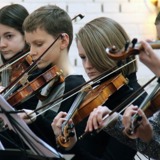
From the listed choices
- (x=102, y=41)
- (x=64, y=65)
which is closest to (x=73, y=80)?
(x=64, y=65)

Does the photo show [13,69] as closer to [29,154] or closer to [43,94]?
[43,94]

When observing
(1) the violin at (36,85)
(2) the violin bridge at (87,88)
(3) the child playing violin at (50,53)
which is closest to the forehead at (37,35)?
(3) the child playing violin at (50,53)

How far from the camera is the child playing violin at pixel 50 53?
7.32 ft

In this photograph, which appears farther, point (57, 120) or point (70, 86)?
point (70, 86)

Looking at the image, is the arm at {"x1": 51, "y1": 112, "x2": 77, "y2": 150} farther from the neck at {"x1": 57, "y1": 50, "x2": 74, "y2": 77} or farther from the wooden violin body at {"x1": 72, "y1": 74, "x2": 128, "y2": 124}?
the neck at {"x1": 57, "y1": 50, "x2": 74, "y2": 77}

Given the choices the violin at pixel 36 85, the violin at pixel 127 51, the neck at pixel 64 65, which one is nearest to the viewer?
the violin at pixel 127 51

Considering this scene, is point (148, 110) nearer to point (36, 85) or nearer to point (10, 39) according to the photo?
point (36, 85)

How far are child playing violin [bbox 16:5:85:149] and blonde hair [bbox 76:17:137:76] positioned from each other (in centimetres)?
14

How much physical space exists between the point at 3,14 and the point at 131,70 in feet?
2.70

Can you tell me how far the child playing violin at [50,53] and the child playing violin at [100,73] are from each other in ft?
0.41

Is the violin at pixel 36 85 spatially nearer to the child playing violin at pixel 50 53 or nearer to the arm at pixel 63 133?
the child playing violin at pixel 50 53

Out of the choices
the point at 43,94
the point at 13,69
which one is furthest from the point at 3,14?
the point at 43,94

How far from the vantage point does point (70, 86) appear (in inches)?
91.3

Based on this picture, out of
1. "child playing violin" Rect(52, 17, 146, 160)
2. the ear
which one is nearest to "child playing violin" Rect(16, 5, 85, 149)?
the ear
